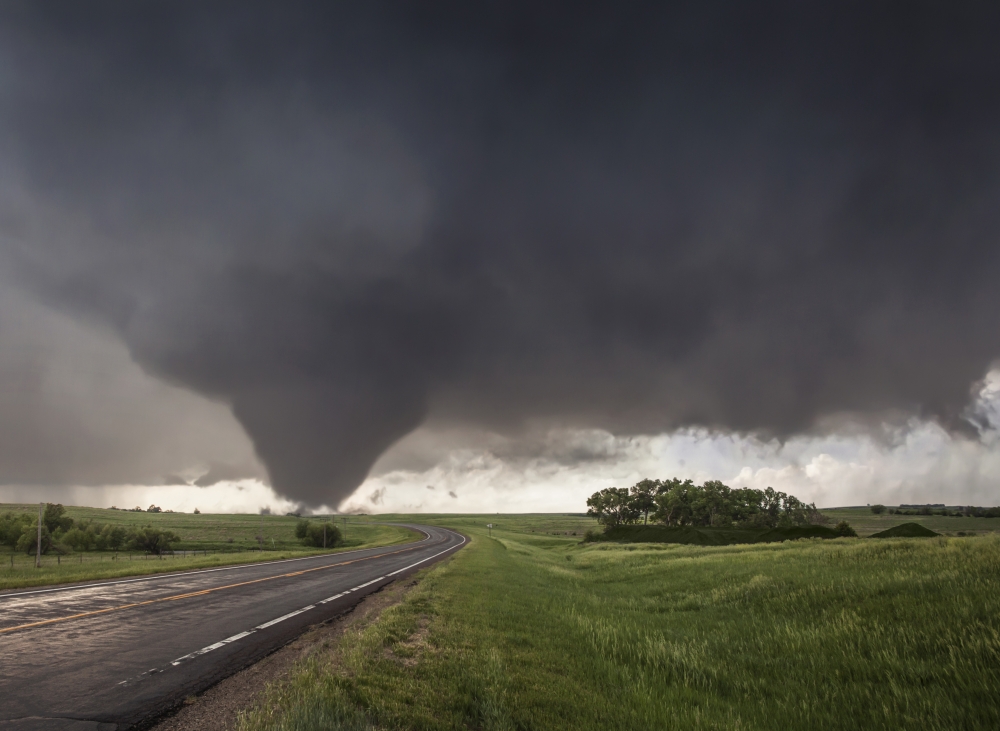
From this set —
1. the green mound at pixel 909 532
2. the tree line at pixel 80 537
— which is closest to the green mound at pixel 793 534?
the green mound at pixel 909 532

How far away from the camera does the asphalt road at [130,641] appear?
18.8ft

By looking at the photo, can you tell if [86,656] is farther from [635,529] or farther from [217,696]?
[635,529]

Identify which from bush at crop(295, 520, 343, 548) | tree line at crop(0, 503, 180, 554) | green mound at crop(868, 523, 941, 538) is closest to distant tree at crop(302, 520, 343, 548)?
bush at crop(295, 520, 343, 548)

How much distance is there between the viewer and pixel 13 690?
6094 millimetres

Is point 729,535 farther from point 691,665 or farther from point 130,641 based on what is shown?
point 130,641

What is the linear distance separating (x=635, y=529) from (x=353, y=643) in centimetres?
9067

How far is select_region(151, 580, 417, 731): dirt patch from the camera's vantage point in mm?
5359

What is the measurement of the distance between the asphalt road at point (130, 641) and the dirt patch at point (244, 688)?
257 millimetres

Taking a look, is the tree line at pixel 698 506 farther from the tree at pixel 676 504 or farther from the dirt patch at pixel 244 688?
the dirt patch at pixel 244 688

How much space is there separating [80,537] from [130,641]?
11184 cm

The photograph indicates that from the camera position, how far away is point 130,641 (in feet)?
29.1

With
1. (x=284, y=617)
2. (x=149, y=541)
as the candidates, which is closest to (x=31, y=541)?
(x=149, y=541)

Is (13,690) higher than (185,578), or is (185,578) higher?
(13,690)

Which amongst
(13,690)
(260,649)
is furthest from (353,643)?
(13,690)
